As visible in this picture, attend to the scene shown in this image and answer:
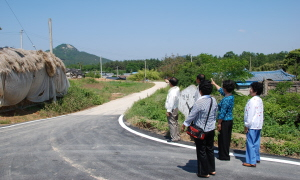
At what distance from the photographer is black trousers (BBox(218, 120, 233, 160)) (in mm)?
5199

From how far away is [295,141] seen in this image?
582 centimetres

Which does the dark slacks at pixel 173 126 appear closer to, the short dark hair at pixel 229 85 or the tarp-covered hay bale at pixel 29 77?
the short dark hair at pixel 229 85

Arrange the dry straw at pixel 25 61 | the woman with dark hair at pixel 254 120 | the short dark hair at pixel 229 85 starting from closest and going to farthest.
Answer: the woman with dark hair at pixel 254 120, the short dark hair at pixel 229 85, the dry straw at pixel 25 61

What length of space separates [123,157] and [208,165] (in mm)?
1771

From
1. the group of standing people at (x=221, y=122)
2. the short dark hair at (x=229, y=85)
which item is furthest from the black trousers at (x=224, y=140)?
the short dark hair at (x=229, y=85)

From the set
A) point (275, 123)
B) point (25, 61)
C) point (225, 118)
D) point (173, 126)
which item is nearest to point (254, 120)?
point (225, 118)

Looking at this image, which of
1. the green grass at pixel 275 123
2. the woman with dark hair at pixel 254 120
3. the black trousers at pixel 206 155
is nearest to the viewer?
the black trousers at pixel 206 155

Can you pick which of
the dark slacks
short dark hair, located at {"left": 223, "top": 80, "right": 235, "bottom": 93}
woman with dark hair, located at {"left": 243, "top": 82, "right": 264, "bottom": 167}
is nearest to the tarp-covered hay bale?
the dark slacks

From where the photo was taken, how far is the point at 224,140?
5230mm

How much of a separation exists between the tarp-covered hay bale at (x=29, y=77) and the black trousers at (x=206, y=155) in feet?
30.2

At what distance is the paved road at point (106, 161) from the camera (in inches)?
173

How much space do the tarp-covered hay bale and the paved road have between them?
465 cm

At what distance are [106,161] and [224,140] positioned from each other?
92.8 inches

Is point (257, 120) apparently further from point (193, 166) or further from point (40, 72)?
point (40, 72)
